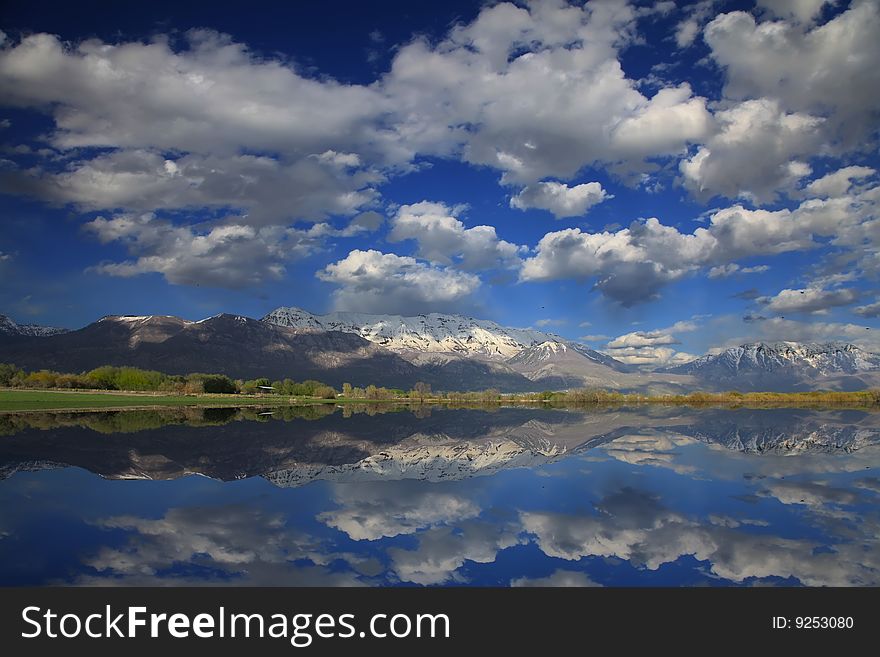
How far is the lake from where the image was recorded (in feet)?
48.7

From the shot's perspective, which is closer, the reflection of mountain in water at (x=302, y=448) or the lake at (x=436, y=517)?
the lake at (x=436, y=517)

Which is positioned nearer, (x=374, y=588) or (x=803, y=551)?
(x=374, y=588)

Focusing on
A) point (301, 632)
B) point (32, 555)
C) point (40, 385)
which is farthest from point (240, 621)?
point (40, 385)

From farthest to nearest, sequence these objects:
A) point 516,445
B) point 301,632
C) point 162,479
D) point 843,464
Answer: point 516,445 → point 843,464 → point 162,479 → point 301,632

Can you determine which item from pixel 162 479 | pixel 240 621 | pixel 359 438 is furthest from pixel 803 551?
pixel 359 438

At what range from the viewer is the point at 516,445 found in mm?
50344

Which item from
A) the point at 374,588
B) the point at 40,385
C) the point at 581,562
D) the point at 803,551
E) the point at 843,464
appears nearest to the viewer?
the point at 374,588

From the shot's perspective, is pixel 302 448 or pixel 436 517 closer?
pixel 436 517

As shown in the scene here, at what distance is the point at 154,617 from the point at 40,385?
662 ft

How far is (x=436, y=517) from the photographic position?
21453 millimetres

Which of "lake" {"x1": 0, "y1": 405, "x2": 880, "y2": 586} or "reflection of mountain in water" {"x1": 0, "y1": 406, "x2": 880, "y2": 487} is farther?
"reflection of mountain in water" {"x1": 0, "y1": 406, "x2": 880, "y2": 487}

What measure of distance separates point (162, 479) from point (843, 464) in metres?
43.0

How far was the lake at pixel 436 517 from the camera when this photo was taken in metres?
14.9

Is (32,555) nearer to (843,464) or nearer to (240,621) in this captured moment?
(240,621)
